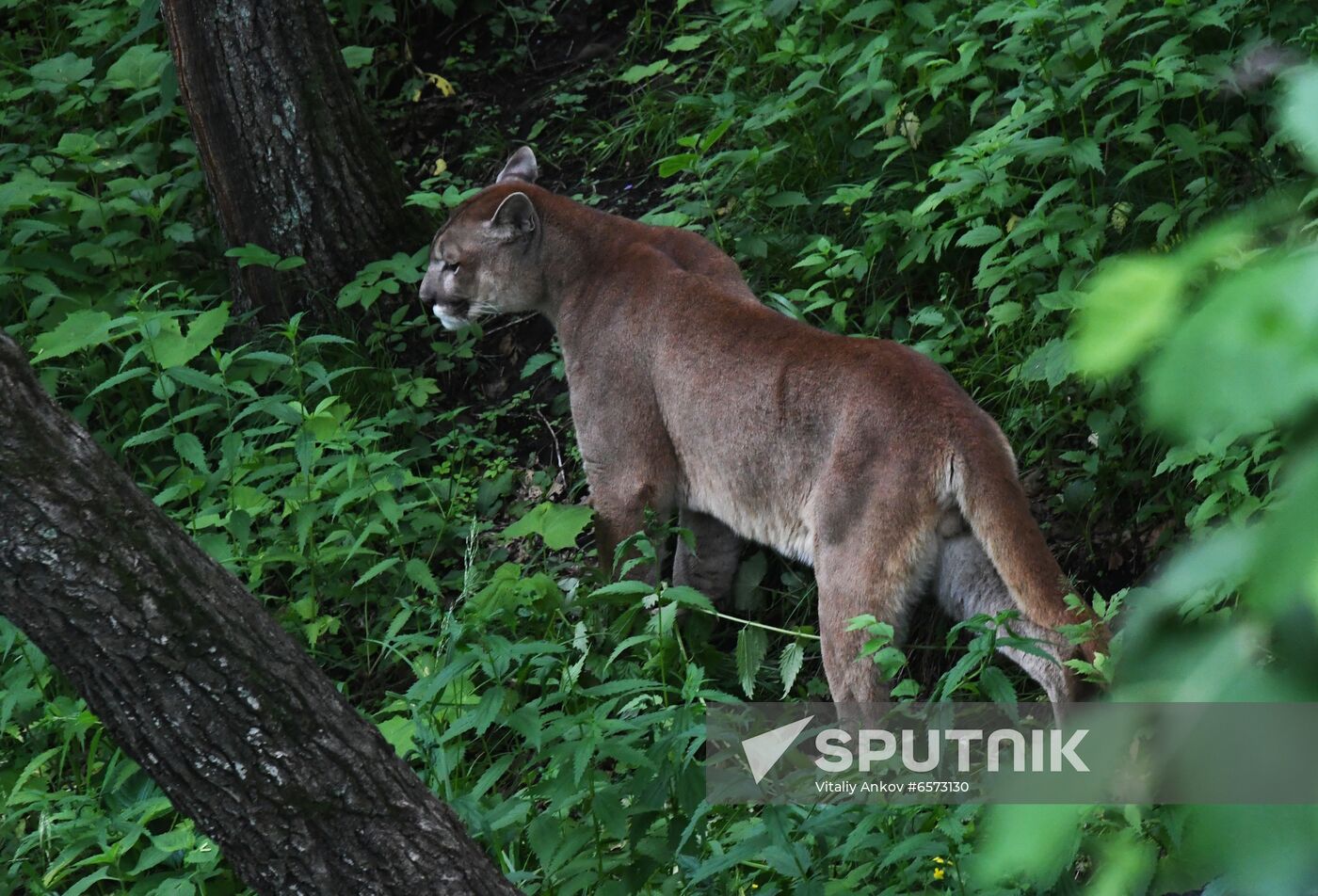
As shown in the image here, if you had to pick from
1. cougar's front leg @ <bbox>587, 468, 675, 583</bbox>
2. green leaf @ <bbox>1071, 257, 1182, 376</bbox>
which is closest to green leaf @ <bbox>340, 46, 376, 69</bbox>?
cougar's front leg @ <bbox>587, 468, 675, 583</bbox>

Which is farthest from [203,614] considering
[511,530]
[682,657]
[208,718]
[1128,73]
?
[1128,73]

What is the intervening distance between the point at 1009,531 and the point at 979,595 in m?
0.32

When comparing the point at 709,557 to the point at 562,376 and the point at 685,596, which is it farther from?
the point at 685,596

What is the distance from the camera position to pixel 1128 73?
5582mm

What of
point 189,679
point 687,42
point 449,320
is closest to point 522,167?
point 449,320

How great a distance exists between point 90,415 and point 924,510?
4466mm

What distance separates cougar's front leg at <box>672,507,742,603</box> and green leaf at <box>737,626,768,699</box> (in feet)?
1.74

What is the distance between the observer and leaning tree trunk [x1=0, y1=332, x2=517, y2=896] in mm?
2744

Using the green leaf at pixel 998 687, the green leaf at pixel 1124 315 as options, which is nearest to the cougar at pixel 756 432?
the green leaf at pixel 998 687

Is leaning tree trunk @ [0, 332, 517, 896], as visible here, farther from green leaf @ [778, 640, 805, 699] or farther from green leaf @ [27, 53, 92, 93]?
green leaf @ [27, 53, 92, 93]

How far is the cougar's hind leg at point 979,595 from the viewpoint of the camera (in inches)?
159

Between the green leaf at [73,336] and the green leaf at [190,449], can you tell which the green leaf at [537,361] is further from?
the green leaf at [73,336]

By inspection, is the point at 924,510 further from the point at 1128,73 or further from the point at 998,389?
the point at 1128,73

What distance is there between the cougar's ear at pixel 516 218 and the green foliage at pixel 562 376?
1.98ft
